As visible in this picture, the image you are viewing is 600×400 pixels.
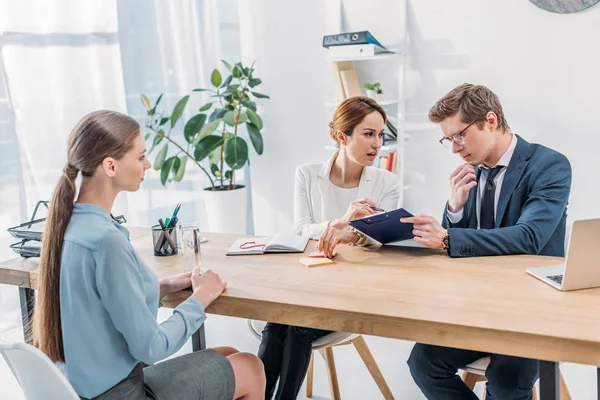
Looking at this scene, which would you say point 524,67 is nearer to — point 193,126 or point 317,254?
point 193,126

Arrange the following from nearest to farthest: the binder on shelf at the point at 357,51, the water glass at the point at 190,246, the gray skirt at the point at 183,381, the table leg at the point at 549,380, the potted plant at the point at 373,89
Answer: the table leg at the point at 549,380 < the gray skirt at the point at 183,381 < the water glass at the point at 190,246 < the binder on shelf at the point at 357,51 < the potted plant at the point at 373,89

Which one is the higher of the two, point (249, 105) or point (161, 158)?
point (249, 105)

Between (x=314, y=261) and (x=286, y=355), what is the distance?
1.13 ft

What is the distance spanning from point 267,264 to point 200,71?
291cm

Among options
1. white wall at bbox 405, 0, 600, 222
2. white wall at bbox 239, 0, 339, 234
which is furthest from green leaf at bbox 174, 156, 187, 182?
white wall at bbox 405, 0, 600, 222

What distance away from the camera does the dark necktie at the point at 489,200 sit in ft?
6.98

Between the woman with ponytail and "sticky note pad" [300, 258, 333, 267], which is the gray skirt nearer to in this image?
the woman with ponytail

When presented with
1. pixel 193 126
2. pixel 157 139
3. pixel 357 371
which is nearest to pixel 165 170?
pixel 157 139

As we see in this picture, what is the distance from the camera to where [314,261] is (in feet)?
6.32

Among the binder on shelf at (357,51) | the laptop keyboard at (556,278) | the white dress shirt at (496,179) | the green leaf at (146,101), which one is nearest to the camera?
the laptop keyboard at (556,278)

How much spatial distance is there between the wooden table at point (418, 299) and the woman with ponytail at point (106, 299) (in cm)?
19

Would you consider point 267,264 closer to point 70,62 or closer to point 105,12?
point 70,62

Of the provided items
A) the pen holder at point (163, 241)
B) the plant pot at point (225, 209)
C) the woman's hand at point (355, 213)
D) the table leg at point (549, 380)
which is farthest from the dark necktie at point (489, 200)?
the plant pot at point (225, 209)

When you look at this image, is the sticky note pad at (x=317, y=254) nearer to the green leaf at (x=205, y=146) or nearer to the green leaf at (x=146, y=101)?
the green leaf at (x=205, y=146)
